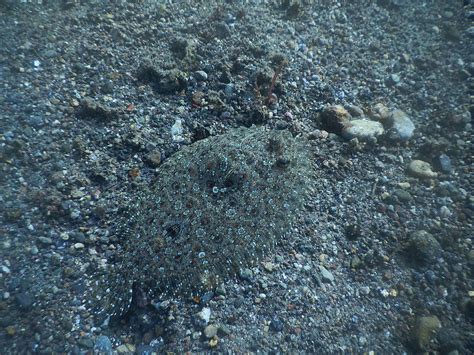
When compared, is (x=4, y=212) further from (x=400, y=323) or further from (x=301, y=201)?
(x=400, y=323)

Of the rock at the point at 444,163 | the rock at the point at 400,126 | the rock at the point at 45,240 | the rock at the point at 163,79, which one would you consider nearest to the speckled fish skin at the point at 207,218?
the rock at the point at 45,240

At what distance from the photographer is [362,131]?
5.32m

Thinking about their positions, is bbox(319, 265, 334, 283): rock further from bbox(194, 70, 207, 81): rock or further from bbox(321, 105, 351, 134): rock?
bbox(194, 70, 207, 81): rock

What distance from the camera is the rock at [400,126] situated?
542cm

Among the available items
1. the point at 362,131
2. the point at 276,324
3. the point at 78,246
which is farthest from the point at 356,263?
the point at 78,246

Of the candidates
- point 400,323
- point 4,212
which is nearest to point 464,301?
point 400,323

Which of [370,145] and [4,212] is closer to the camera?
[4,212]

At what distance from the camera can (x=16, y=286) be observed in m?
3.46

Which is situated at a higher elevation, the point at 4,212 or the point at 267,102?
the point at 267,102

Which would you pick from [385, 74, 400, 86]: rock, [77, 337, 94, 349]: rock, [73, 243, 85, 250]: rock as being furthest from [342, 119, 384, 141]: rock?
[77, 337, 94, 349]: rock

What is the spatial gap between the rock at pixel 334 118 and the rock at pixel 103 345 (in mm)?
4219

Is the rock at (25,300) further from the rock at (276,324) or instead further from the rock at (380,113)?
the rock at (380,113)

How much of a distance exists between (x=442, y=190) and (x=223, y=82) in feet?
12.3

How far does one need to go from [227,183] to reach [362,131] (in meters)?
2.63
